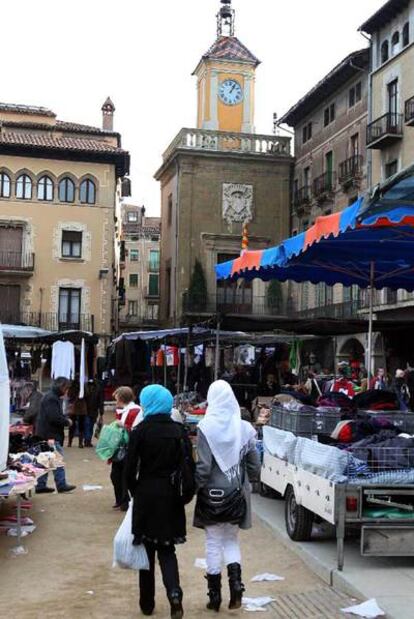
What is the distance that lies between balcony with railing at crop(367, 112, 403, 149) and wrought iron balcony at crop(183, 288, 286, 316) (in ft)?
36.3

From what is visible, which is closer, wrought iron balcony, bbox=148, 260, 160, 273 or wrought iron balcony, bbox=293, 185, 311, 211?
wrought iron balcony, bbox=293, 185, 311, 211

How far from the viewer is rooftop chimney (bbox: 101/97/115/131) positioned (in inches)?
1841

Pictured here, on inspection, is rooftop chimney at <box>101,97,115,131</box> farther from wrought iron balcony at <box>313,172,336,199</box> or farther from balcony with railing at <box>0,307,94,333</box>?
wrought iron balcony at <box>313,172,336,199</box>

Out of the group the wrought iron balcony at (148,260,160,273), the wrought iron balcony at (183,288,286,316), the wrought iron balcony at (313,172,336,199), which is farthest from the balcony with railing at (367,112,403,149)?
the wrought iron balcony at (148,260,160,273)

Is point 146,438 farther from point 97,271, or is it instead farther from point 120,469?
point 97,271

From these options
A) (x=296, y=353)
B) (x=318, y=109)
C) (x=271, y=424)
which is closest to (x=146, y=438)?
(x=271, y=424)

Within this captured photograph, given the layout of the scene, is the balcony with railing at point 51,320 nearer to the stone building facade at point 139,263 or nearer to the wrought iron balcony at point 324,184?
the wrought iron balcony at point 324,184

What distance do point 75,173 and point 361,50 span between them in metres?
15.6

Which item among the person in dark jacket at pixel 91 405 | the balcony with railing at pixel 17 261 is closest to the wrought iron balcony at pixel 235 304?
the balcony with railing at pixel 17 261

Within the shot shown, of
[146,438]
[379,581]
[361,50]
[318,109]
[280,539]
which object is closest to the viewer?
[146,438]

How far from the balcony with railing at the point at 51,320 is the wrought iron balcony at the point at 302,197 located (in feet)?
37.8

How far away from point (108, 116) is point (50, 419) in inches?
1533

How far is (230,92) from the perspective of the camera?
1625 inches

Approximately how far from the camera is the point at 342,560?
248 inches
